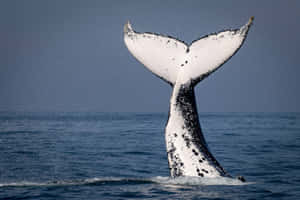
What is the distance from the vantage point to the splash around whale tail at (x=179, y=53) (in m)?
6.42

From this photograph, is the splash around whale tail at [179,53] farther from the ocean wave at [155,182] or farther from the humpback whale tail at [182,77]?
the ocean wave at [155,182]

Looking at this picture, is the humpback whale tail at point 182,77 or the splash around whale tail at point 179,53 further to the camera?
the humpback whale tail at point 182,77

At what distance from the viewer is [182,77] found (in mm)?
6773

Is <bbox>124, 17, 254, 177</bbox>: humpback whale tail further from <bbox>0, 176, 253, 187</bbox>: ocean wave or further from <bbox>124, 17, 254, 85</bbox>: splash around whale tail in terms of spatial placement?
<bbox>0, 176, 253, 187</bbox>: ocean wave

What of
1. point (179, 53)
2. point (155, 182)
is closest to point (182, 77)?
point (179, 53)

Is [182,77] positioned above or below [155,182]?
above

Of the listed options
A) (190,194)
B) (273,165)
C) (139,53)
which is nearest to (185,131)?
(190,194)

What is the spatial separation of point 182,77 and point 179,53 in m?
0.36

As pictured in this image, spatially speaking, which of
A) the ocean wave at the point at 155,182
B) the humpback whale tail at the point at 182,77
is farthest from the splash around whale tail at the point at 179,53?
the ocean wave at the point at 155,182

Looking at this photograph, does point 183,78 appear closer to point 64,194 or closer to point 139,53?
point 139,53


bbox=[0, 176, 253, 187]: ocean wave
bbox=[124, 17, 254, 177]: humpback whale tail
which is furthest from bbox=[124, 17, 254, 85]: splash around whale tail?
bbox=[0, 176, 253, 187]: ocean wave

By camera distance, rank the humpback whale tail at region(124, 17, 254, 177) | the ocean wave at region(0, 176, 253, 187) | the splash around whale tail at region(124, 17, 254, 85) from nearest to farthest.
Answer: the splash around whale tail at region(124, 17, 254, 85), the humpback whale tail at region(124, 17, 254, 177), the ocean wave at region(0, 176, 253, 187)

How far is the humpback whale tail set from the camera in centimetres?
660

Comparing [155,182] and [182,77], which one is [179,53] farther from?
[155,182]
